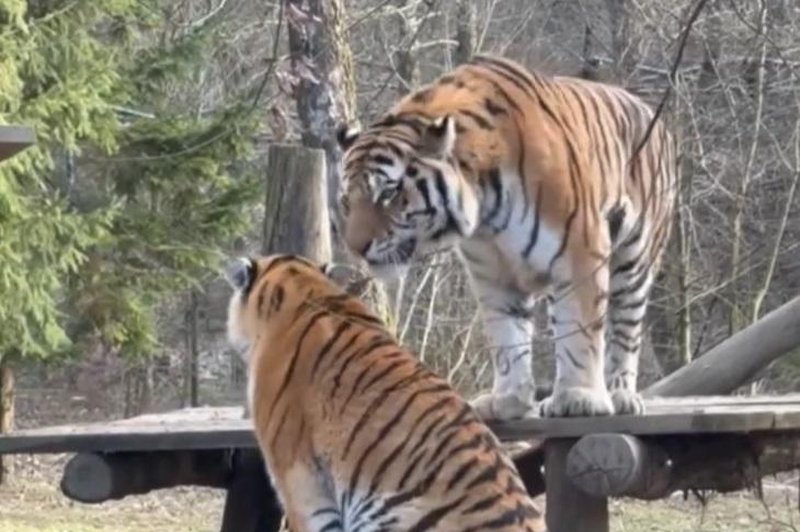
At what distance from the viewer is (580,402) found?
18.7 feet

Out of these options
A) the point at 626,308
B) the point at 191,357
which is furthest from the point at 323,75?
the point at 191,357

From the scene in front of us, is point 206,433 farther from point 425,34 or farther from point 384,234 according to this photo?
point 425,34

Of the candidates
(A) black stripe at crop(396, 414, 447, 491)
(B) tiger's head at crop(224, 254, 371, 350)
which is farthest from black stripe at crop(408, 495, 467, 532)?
(B) tiger's head at crop(224, 254, 371, 350)

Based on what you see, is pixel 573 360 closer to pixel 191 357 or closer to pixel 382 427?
pixel 382 427

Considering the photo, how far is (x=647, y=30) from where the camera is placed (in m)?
14.5

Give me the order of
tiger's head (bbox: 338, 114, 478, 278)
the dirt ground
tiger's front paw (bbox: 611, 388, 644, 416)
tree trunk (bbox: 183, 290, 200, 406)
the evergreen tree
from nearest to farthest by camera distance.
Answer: tiger's head (bbox: 338, 114, 478, 278) → tiger's front paw (bbox: 611, 388, 644, 416) → the dirt ground → the evergreen tree → tree trunk (bbox: 183, 290, 200, 406)

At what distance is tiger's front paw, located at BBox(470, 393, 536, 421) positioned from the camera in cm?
598

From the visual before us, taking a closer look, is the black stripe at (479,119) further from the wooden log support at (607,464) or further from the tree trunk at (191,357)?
the tree trunk at (191,357)

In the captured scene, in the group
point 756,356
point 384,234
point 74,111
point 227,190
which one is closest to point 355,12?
point 227,190

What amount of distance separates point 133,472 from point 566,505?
1.66m

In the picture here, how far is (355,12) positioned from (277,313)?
1082 cm

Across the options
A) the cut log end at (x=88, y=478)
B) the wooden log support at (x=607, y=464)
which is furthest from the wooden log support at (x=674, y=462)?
the cut log end at (x=88, y=478)

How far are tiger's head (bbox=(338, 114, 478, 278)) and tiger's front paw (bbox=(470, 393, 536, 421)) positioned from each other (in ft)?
2.19

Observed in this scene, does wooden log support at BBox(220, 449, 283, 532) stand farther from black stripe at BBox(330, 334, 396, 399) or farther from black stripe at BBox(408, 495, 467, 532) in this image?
black stripe at BBox(408, 495, 467, 532)
